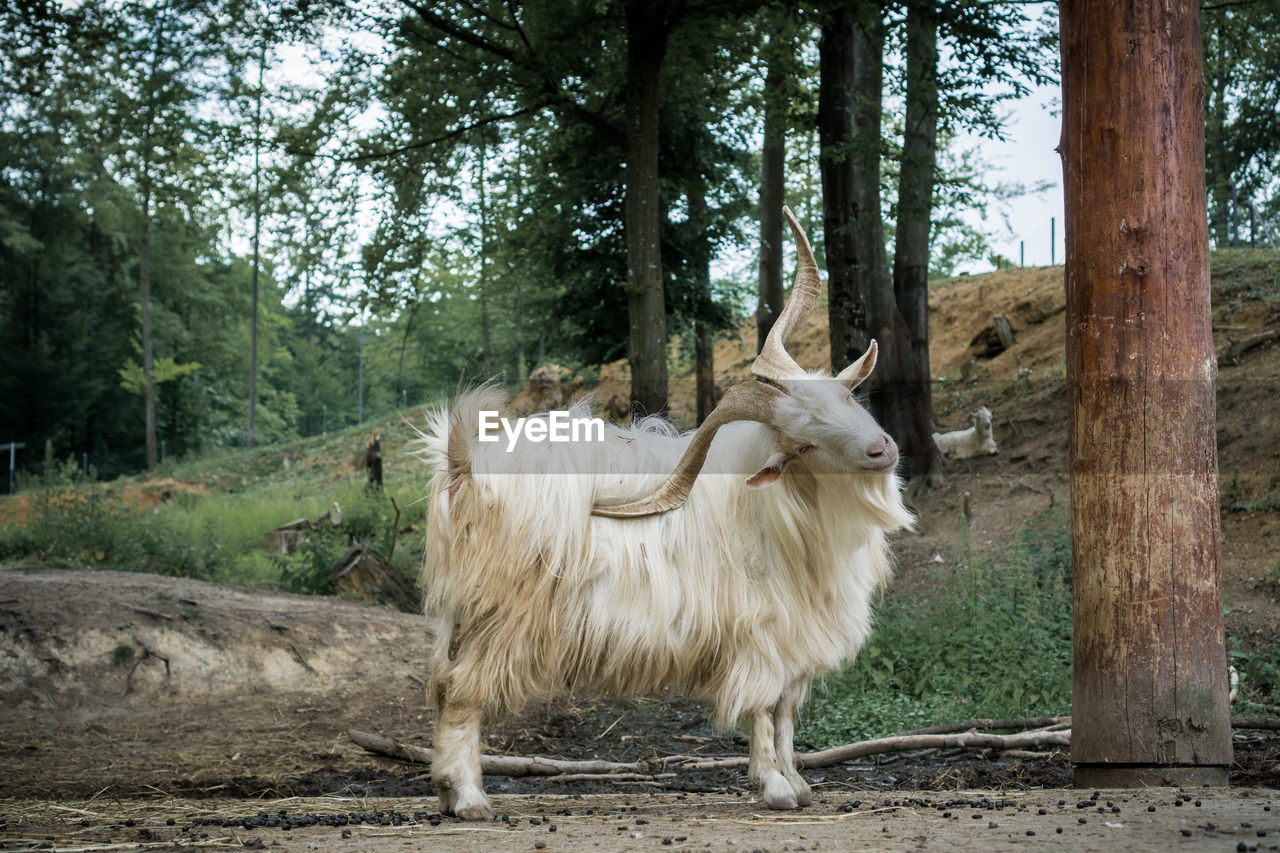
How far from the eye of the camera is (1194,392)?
429 cm

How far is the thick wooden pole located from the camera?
4219 millimetres

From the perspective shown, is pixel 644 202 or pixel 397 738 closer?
pixel 397 738

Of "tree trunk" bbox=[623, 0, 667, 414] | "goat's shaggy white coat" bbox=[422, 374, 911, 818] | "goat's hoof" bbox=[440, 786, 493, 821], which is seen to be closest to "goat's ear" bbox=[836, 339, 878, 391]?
"goat's shaggy white coat" bbox=[422, 374, 911, 818]

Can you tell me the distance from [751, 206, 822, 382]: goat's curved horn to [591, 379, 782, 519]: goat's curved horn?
3.4 inches

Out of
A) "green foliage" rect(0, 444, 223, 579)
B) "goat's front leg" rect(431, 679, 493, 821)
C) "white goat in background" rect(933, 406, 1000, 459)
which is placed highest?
"white goat in background" rect(933, 406, 1000, 459)

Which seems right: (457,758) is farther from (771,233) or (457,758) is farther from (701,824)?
(771,233)

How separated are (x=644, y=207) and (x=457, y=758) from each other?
6.56 meters

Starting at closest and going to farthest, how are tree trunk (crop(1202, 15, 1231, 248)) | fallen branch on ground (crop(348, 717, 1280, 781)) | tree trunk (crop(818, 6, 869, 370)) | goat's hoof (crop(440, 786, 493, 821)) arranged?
goat's hoof (crop(440, 786, 493, 821)) → fallen branch on ground (crop(348, 717, 1280, 781)) → tree trunk (crop(818, 6, 869, 370)) → tree trunk (crop(1202, 15, 1231, 248))

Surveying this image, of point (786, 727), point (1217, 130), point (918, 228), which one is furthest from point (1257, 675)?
point (1217, 130)

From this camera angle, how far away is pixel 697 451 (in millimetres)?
4754

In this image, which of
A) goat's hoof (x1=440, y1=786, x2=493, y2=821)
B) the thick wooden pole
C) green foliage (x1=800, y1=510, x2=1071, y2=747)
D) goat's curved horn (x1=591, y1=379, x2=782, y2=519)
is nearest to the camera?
the thick wooden pole

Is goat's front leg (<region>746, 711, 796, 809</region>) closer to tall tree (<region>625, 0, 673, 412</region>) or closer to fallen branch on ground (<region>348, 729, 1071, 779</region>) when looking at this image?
fallen branch on ground (<region>348, 729, 1071, 779</region>)

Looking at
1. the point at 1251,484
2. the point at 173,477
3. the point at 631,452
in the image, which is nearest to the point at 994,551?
the point at 1251,484

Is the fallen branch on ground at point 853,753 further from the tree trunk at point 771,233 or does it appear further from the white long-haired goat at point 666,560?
the tree trunk at point 771,233
